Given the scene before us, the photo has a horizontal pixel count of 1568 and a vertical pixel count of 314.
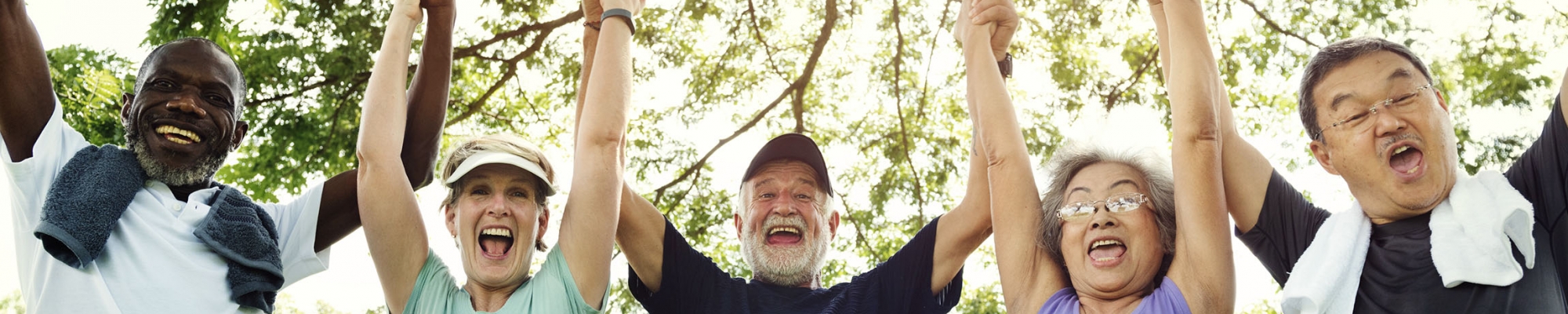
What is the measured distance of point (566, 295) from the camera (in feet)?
9.89

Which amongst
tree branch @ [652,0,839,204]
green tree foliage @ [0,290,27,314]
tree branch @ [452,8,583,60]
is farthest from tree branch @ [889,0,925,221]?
green tree foliage @ [0,290,27,314]

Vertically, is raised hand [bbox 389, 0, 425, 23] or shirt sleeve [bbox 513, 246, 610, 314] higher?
raised hand [bbox 389, 0, 425, 23]

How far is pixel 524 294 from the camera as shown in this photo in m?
3.09

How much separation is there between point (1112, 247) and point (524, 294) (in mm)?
1568

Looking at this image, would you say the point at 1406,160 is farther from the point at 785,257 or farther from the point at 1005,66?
the point at 785,257

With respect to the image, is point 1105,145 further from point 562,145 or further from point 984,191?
point 562,145

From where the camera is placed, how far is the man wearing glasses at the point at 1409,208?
263 centimetres

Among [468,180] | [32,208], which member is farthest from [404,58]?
[32,208]

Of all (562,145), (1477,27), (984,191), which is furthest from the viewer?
(562,145)

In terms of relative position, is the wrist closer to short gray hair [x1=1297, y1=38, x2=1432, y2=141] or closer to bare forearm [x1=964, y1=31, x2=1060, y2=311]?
bare forearm [x1=964, y1=31, x2=1060, y2=311]

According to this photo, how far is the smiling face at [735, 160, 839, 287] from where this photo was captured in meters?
3.78

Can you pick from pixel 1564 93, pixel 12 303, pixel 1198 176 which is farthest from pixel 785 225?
pixel 12 303

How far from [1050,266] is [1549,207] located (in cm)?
117

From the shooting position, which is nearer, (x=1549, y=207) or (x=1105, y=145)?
(x=1549, y=207)
